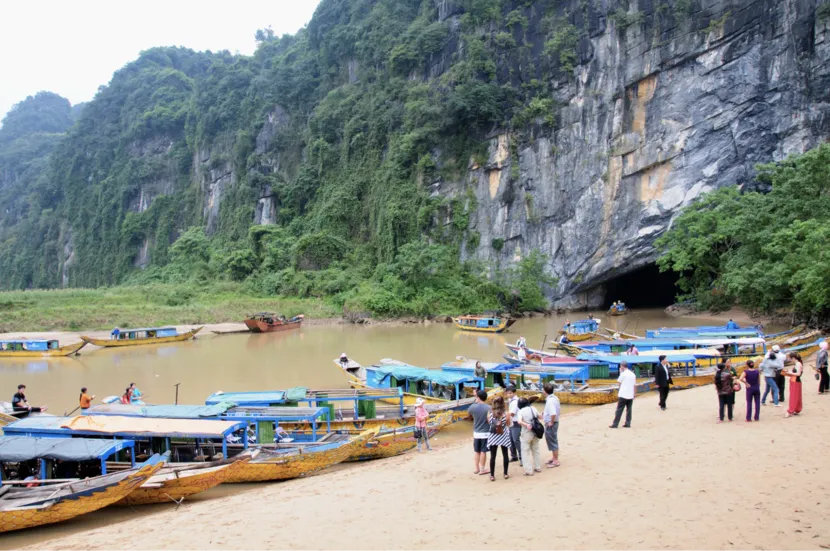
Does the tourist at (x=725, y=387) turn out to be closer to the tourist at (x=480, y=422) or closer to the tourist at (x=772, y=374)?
the tourist at (x=772, y=374)

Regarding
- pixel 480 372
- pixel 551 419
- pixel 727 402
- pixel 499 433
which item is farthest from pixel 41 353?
pixel 727 402

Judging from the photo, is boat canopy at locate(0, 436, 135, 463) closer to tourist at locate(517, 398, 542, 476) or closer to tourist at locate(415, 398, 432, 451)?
tourist at locate(415, 398, 432, 451)

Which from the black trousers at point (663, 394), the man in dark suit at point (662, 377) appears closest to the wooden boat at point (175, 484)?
the man in dark suit at point (662, 377)

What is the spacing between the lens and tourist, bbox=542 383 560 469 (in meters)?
8.01

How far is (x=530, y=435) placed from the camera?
7.90m

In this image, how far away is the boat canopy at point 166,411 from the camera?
1119cm

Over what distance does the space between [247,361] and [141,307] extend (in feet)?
58.2

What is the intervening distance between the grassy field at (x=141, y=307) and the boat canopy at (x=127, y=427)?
24.8 meters

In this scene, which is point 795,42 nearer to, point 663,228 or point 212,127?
point 663,228

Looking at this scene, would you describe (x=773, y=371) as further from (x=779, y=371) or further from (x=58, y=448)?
(x=58, y=448)

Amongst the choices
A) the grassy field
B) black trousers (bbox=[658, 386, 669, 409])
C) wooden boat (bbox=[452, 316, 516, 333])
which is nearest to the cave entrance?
wooden boat (bbox=[452, 316, 516, 333])

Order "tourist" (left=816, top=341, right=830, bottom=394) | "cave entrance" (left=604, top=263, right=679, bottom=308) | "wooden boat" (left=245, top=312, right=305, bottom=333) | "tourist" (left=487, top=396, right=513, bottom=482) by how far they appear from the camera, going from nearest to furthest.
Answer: "tourist" (left=487, top=396, right=513, bottom=482)
"tourist" (left=816, top=341, right=830, bottom=394)
"wooden boat" (left=245, top=312, right=305, bottom=333)
"cave entrance" (left=604, top=263, right=679, bottom=308)

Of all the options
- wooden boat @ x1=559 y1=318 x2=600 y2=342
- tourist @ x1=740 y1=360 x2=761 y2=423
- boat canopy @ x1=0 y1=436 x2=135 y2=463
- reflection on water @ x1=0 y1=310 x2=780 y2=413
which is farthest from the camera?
wooden boat @ x1=559 y1=318 x2=600 y2=342

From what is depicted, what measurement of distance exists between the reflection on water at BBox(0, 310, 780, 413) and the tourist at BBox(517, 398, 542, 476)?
1086cm
